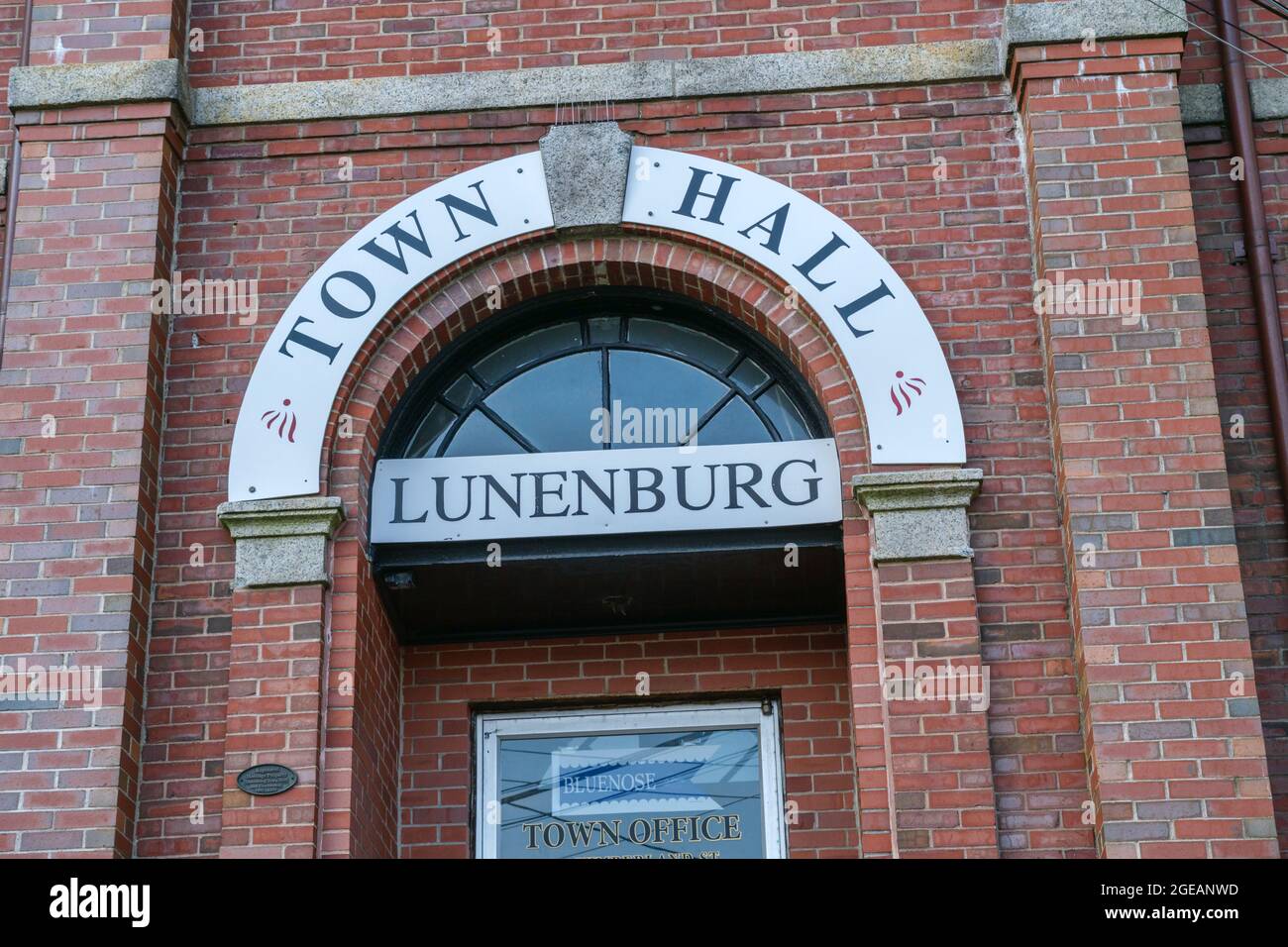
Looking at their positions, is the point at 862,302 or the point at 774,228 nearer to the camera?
the point at 862,302

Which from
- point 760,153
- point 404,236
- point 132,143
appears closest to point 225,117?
point 132,143

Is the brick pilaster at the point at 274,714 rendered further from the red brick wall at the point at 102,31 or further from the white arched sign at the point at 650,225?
the red brick wall at the point at 102,31

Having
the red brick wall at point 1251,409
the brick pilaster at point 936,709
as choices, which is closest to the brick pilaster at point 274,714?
the brick pilaster at point 936,709

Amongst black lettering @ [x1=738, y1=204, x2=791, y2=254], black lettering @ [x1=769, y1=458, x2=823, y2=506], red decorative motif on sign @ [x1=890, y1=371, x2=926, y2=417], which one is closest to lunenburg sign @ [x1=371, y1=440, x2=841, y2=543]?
black lettering @ [x1=769, y1=458, x2=823, y2=506]

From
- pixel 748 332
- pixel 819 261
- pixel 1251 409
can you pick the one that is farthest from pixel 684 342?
pixel 1251 409

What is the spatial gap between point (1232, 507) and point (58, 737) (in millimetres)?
5110

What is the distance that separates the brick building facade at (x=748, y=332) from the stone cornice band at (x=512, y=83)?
2 cm

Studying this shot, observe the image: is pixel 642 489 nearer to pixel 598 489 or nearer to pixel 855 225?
pixel 598 489

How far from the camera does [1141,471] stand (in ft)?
26.9

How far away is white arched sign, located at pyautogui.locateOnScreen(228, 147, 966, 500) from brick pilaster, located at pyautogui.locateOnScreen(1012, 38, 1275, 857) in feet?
2.13

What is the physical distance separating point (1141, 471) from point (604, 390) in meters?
2.51

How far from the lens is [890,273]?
875 cm
